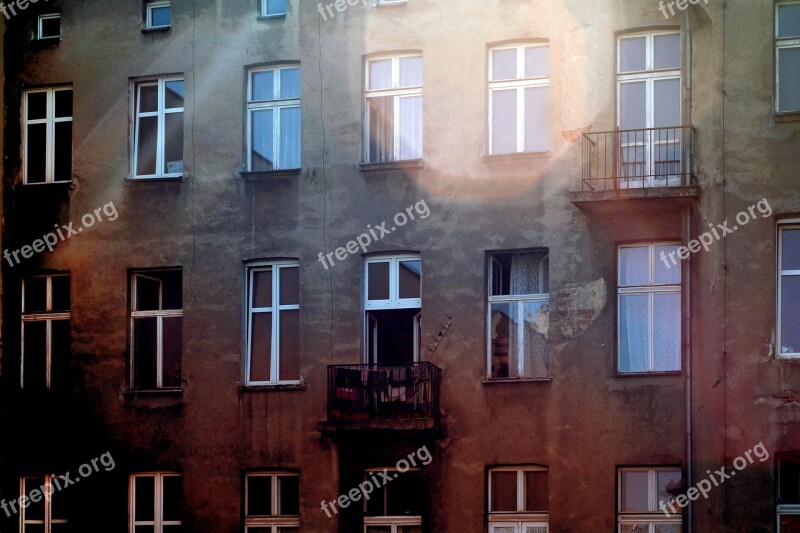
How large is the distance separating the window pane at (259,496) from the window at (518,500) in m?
3.64

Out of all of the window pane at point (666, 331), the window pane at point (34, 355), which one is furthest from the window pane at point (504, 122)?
the window pane at point (34, 355)

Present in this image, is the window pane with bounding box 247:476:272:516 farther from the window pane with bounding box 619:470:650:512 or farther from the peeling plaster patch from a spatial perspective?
the window pane with bounding box 619:470:650:512

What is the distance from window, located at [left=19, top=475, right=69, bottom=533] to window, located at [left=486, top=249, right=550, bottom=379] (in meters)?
7.54

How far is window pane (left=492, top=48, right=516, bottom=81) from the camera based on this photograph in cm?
2439

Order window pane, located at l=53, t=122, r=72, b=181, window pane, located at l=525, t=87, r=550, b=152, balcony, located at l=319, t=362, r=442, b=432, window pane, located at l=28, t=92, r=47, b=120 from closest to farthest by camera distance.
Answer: balcony, located at l=319, t=362, r=442, b=432 → window pane, located at l=525, t=87, r=550, b=152 → window pane, located at l=53, t=122, r=72, b=181 → window pane, located at l=28, t=92, r=47, b=120

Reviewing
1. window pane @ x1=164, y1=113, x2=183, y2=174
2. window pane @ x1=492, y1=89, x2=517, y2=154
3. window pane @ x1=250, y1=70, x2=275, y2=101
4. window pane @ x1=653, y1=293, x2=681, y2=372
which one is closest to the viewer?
window pane @ x1=653, y1=293, x2=681, y2=372

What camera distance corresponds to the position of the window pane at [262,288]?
25281mm

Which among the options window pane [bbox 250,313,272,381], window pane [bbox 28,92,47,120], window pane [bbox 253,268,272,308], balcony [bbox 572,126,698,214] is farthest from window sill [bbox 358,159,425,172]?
window pane [bbox 28,92,47,120]

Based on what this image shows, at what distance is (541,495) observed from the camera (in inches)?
922

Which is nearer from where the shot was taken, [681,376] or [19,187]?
[681,376]

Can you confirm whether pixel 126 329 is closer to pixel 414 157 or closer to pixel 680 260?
pixel 414 157

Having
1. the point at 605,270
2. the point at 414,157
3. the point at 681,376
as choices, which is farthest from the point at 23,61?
Result: the point at 681,376

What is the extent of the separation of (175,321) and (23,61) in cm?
547

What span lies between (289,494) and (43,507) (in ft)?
14.1
